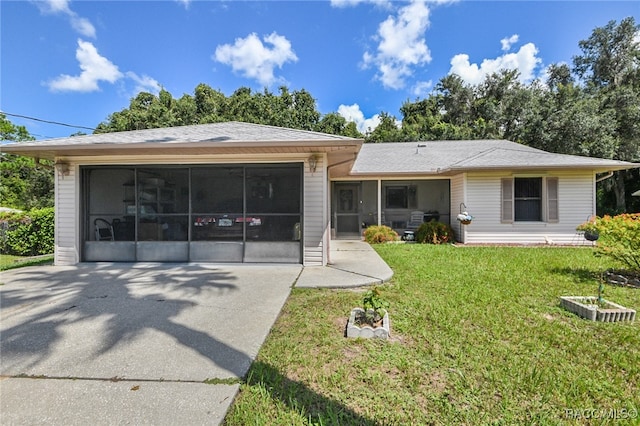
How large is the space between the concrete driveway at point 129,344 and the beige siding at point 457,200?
7605 millimetres

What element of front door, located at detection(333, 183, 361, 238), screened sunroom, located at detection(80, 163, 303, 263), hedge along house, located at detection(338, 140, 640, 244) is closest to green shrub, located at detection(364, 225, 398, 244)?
front door, located at detection(333, 183, 361, 238)

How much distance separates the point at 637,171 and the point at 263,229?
24.0 m

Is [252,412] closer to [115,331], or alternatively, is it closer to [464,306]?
[115,331]

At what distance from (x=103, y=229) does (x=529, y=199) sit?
12906 millimetres

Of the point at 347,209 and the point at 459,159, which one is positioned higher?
the point at 459,159

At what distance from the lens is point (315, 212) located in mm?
6438

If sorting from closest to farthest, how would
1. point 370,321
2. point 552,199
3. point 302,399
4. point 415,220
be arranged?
point 302,399 < point 370,321 < point 552,199 < point 415,220

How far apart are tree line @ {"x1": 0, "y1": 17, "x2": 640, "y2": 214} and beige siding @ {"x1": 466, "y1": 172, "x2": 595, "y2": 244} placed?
33.9 feet

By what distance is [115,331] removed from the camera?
10.8 ft

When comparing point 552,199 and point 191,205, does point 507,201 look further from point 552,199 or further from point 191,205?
point 191,205

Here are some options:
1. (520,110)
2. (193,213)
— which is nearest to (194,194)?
(193,213)

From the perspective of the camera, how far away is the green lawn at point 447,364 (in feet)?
6.66

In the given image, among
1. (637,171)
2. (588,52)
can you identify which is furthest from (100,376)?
(588,52)

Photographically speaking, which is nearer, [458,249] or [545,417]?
[545,417]
